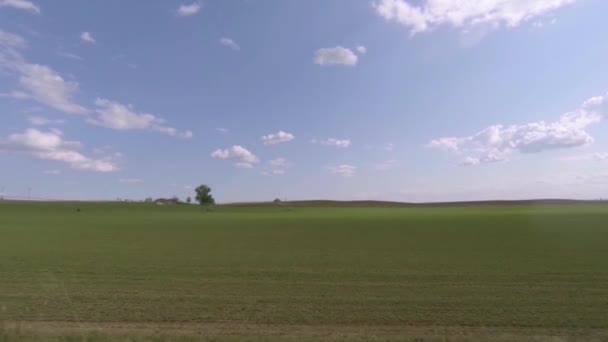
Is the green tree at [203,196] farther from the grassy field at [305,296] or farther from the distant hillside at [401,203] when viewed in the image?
the grassy field at [305,296]

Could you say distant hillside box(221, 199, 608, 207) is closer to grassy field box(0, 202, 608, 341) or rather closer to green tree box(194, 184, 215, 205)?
green tree box(194, 184, 215, 205)

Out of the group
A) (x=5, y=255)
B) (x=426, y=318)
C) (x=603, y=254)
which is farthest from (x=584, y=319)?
(x=5, y=255)

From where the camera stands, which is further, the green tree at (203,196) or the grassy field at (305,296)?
the green tree at (203,196)

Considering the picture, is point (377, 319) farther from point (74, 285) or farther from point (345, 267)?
point (74, 285)

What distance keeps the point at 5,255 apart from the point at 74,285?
10.4m

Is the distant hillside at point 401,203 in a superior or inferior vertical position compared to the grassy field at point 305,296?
superior

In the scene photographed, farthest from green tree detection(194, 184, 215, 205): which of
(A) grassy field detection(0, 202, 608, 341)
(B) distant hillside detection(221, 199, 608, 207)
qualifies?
(A) grassy field detection(0, 202, 608, 341)

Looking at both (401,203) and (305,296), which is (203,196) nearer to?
(401,203)

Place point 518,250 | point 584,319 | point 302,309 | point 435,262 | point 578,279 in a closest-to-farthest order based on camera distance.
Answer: point 584,319, point 302,309, point 578,279, point 435,262, point 518,250

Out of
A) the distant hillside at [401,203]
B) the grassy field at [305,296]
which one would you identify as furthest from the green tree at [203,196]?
the grassy field at [305,296]

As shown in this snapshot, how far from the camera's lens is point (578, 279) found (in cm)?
1357

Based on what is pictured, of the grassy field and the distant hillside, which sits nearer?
the grassy field

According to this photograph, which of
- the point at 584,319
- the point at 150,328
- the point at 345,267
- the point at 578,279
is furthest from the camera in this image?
the point at 345,267

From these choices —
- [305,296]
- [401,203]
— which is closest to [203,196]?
[401,203]
